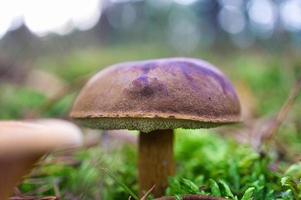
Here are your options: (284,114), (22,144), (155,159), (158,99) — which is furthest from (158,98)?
(284,114)

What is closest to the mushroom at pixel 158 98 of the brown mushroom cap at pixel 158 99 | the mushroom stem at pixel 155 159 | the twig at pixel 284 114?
the brown mushroom cap at pixel 158 99

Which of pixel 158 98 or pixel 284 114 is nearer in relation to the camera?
pixel 158 98

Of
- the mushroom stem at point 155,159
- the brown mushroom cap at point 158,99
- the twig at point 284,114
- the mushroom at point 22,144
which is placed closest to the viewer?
the mushroom at point 22,144

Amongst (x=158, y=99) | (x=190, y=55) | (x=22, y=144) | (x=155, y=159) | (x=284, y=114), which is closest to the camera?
(x=22, y=144)

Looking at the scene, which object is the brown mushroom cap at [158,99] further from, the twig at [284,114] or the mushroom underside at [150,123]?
the twig at [284,114]

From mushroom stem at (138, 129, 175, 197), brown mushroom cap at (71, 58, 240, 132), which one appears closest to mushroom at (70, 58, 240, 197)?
brown mushroom cap at (71, 58, 240, 132)

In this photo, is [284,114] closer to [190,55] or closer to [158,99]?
[158,99]

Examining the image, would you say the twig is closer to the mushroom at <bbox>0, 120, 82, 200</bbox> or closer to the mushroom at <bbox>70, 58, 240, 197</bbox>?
the mushroom at <bbox>70, 58, 240, 197</bbox>
